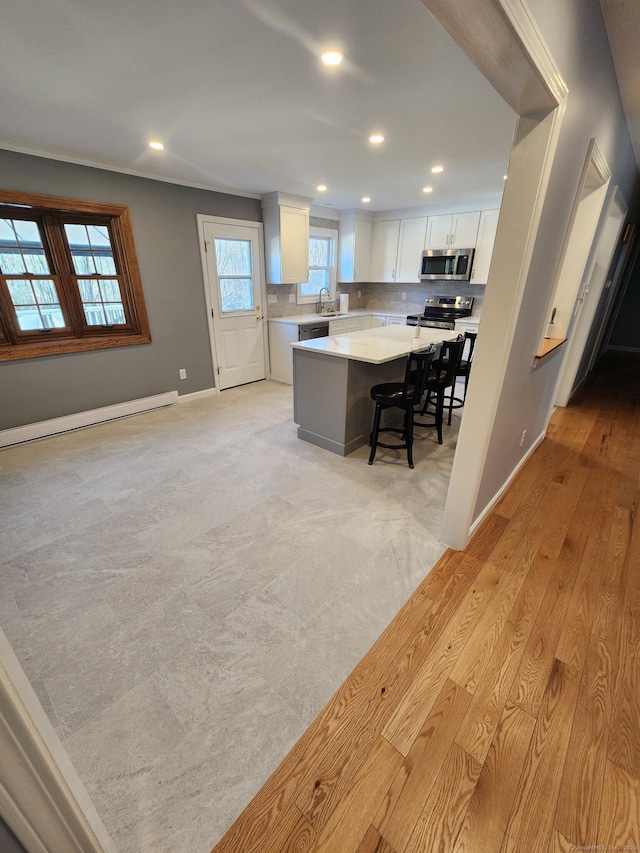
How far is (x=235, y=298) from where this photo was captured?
4.63 m

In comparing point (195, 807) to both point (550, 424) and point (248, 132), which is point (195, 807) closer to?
point (248, 132)

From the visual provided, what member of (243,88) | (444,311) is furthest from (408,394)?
(444,311)

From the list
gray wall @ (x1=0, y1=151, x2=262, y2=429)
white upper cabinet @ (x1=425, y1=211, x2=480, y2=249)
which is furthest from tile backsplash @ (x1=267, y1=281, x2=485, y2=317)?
gray wall @ (x1=0, y1=151, x2=262, y2=429)

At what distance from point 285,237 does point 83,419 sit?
3.24 metres

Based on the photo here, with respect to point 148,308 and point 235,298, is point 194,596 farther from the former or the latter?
point 235,298

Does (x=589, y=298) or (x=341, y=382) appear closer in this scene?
(x=341, y=382)

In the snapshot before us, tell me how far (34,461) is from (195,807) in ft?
9.65

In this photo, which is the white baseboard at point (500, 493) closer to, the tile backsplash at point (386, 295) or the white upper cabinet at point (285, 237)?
the tile backsplash at point (386, 295)

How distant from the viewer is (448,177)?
358 cm

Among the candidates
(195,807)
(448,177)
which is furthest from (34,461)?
(448,177)

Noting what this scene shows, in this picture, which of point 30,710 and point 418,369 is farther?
point 418,369

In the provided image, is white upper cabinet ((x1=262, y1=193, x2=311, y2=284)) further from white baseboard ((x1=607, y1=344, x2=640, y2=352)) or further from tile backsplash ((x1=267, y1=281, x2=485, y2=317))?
white baseboard ((x1=607, y1=344, x2=640, y2=352))

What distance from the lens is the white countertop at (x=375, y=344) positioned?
2727 mm

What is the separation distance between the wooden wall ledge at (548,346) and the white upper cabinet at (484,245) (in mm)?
2418
